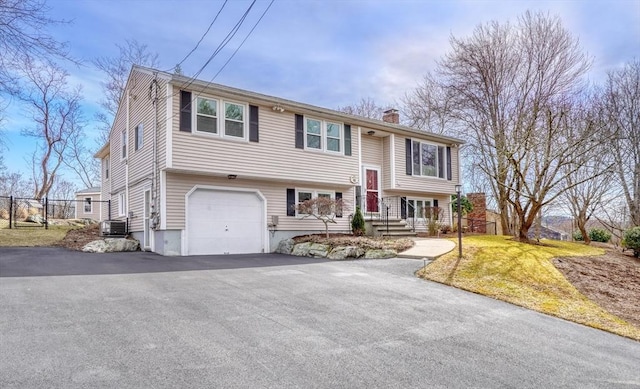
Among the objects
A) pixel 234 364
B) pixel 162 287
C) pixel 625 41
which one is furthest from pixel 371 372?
pixel 625 41

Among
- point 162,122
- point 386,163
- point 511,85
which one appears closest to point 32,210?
point 162,122

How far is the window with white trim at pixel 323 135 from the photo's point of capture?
15758mm

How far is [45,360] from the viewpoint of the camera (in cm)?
393

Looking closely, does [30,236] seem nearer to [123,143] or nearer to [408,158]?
[123,143]

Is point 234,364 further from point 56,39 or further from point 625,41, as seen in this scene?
point 625,41

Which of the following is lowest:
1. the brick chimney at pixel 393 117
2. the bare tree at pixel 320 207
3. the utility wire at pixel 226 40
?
the bare tree at pixel 320 207

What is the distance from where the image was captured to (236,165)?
13734mm

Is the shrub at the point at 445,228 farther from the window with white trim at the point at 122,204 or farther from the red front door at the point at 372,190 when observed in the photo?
the window with white trim at the point at 122,204

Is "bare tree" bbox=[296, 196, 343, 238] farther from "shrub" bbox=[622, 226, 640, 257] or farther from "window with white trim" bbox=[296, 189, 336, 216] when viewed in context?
"shrub" bbox=[622, 226, 640, 257]

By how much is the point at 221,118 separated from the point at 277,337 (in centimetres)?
1002

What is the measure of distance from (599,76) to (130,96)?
819 inches

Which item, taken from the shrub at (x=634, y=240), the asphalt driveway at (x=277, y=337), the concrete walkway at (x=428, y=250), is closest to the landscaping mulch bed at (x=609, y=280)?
the shrub at (x=634, y=240)

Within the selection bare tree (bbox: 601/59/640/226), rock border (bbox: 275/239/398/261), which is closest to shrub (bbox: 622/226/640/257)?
bare tree (bbox: 601/59/640/226)

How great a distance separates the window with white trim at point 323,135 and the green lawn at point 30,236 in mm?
10013
